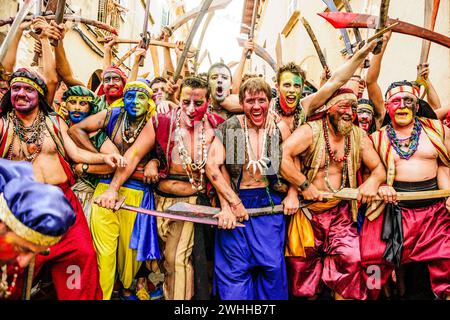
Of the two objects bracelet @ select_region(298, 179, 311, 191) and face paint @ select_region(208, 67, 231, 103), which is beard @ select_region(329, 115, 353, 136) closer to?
bracelet @ select_region(298, 179, 311, 191)

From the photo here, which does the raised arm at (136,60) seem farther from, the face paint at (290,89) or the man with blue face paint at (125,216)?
the face paint at (290,89)

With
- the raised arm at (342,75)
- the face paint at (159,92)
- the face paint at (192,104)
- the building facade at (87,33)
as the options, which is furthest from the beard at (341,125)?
the building facade at (87,33)

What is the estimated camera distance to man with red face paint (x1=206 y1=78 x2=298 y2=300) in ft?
10.1

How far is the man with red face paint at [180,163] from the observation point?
3.13 meters

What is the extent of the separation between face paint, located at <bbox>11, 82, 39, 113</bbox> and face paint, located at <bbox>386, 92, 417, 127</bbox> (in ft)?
10.5

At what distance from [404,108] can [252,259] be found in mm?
1938

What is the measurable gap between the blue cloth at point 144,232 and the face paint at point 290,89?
1530mm

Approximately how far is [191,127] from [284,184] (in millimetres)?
991

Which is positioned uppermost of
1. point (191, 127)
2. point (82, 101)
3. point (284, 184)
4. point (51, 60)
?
point (51, 60)

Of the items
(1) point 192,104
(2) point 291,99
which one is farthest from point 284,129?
(1) point 192,104

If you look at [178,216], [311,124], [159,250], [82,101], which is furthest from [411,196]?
[82,101]

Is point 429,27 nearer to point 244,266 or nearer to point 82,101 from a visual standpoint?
point 244,266

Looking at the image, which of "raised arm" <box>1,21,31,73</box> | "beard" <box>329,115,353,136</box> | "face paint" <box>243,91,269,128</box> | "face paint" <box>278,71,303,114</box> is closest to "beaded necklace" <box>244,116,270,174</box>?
"face paint" <box>243,91,269,128</box>

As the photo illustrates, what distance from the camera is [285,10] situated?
14602 mm
